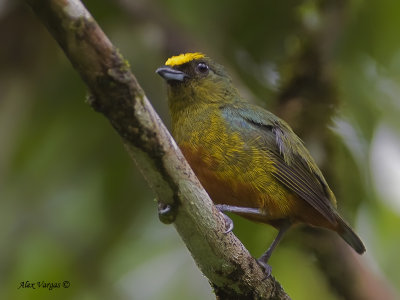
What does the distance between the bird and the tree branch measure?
0.26m

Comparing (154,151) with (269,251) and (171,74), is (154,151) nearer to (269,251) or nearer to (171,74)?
(269,251)

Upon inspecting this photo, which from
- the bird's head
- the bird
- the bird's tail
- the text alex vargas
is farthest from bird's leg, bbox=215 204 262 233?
the text alex vargas

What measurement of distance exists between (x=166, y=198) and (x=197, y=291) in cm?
234

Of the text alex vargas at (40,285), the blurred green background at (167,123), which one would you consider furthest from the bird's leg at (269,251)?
the text alex vargas at (40,285)

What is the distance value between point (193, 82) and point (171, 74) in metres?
0.18

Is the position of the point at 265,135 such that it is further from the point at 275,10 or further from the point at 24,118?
the point at 24,118

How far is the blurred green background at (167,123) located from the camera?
4871 mm

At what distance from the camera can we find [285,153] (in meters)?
3.85

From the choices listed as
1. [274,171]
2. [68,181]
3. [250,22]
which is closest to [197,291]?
[68,181]

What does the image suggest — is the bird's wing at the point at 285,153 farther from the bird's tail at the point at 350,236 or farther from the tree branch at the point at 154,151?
the tree branch at the point at 154,151

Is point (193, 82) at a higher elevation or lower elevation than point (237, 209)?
higher

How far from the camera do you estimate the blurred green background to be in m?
4.87

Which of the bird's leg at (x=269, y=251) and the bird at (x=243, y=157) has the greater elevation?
the bird at (x=243, y=157)

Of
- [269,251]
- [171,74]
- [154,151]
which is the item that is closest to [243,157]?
[269,251]
